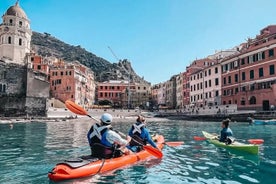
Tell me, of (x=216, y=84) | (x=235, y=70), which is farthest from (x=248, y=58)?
(x=216, y=84)

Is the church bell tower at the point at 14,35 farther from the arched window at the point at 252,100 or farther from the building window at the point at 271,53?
the building window at the point at 271,53

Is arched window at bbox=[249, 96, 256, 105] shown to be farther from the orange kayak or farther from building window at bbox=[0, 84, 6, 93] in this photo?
building window at bbox=[0, 84, 6, 93]

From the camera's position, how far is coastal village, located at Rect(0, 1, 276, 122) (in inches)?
1887

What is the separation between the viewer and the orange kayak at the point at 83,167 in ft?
26.8

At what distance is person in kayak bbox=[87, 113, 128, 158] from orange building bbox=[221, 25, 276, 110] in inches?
1632

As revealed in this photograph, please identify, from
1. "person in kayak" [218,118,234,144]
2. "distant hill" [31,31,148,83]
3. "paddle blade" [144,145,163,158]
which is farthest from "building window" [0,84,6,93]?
"distant hill" [31,31,148,83]

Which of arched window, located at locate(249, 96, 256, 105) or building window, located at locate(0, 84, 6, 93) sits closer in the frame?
arched window, located at locate(249, 96, 256, 105)

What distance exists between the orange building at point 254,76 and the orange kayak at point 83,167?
4110 cm

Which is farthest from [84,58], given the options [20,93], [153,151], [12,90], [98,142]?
[98,142]

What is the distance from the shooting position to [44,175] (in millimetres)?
9305

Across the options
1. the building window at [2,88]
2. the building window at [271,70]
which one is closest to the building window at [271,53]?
the building window at [271,70]

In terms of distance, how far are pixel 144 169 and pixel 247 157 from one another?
5.64 meters

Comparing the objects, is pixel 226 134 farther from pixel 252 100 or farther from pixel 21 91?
pixel 21 91

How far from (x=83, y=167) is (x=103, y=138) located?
4.23ft
